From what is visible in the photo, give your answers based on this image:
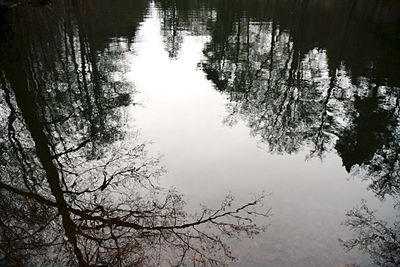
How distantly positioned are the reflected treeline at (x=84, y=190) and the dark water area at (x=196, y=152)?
0.05 metres

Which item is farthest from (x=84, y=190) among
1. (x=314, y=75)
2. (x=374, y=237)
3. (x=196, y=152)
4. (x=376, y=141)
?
(x=314, y=75)

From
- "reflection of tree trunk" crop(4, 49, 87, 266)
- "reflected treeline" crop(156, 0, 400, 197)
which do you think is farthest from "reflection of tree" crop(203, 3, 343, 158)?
"reflection of tree trunk" crop(4, 49, 87, 266)

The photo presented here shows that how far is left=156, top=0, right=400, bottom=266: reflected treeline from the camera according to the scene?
12.6 meters

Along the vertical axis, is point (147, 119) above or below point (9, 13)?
below

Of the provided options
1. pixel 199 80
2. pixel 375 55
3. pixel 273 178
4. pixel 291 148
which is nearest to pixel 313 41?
pixel 375 55

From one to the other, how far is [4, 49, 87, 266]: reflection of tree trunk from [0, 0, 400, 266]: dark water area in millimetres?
64

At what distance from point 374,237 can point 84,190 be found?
792 centimetres

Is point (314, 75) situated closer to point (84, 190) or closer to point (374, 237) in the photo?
point (374, 237)

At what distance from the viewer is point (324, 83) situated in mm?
20516

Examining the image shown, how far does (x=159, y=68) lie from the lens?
2197cm

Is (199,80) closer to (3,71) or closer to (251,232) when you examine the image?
(3,71)

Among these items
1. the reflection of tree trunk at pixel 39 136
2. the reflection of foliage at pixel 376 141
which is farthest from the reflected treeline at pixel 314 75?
the reflection of tree trunk at pixel 39 136

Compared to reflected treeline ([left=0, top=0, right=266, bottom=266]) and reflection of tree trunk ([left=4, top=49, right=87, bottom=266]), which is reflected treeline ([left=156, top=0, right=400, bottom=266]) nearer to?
reflected treeline ([left=0, top=0, right=266, bottom=266])

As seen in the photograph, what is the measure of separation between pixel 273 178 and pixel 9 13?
28141 mm
